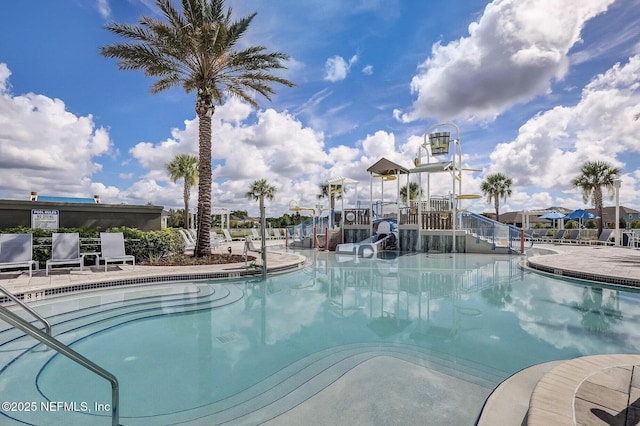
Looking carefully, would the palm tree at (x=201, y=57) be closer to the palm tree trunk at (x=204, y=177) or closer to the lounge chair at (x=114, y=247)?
the palm tree trunk at (x=204, y=177)

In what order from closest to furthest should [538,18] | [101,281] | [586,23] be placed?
[101,281], [538,18], [586,23]

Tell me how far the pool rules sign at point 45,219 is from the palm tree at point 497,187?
35.3 m

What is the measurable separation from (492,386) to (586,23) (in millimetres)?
13596

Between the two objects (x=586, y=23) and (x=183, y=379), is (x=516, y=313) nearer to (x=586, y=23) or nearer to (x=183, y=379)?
(x=183, y=379)

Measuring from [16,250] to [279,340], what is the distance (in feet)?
25.0

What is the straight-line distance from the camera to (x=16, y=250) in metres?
7.86

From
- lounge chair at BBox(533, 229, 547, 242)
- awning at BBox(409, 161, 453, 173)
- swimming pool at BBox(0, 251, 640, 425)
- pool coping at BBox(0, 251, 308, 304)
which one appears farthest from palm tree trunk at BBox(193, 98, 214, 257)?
lounge chair at BBox(533, 229, 547, 242)

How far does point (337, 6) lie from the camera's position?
428 inches

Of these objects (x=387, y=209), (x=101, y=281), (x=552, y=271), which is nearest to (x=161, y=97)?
(x=101, y=281)

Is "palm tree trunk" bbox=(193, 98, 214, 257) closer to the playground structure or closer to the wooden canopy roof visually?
the playground structure

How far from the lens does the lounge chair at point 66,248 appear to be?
848cm

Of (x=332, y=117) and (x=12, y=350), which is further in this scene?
(x=332, y=117)

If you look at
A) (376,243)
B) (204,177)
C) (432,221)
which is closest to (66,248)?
(204,177)

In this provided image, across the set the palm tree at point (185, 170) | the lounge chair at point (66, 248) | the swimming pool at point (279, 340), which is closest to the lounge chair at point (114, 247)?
the lounge chair at point (66, 248)
